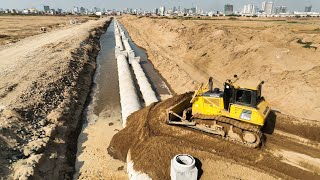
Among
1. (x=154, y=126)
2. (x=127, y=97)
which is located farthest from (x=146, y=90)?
(x=154, y=126)

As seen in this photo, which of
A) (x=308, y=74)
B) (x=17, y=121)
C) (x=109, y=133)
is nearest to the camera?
(x=17, y=121)

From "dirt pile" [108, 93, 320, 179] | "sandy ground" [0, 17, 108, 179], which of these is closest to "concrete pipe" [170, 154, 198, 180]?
"dirt pile" [108, 93, 320, 179]

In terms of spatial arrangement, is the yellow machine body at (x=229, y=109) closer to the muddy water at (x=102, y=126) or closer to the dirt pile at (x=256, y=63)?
the muddy water at (x=102, y=126)

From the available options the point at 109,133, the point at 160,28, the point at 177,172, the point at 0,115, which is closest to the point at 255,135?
the point at 177,172

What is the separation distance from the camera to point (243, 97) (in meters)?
9.64

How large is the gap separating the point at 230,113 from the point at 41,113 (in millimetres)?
9493

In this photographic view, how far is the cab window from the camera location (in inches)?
375

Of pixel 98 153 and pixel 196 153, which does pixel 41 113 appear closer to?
pixel 98 153

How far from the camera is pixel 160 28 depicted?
4484 centimetres

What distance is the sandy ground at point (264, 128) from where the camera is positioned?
28.7 ft

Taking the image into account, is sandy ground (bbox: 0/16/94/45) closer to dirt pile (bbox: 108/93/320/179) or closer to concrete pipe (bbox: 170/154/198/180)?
dirt pile (bbox: 108/93/320/179)

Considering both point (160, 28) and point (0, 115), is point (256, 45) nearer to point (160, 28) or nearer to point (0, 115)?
point (0, 115)

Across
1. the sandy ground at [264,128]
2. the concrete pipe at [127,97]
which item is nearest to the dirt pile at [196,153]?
the sandy ground at [264,128]

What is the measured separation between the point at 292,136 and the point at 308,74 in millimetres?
7874
